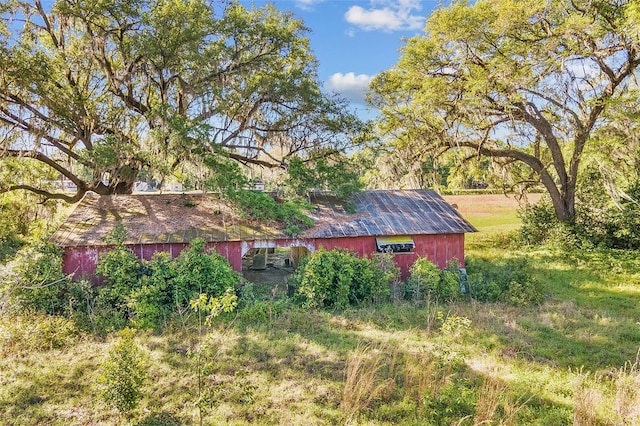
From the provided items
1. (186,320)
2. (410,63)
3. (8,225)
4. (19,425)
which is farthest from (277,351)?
(8,225)

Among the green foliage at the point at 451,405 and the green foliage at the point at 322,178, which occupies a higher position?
the green foliage at the point at 322,178

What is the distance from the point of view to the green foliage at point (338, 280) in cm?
1073

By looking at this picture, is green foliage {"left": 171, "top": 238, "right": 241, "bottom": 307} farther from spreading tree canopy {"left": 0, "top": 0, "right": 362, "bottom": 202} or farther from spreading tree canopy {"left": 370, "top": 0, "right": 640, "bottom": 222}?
spreading tree canopy {"left": 370, "top": 0, "right": 640, "bottom": 222}

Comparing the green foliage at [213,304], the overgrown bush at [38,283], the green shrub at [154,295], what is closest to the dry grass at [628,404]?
the green foliage at [213,304]

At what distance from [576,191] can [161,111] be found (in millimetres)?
18635

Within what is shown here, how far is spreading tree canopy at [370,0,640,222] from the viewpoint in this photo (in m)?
13.5

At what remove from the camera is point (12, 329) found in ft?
27.2

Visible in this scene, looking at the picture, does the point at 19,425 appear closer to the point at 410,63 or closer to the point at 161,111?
the point at 161,111

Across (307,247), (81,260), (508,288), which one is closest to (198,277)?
(307,247)

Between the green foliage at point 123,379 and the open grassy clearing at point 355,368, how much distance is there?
26 cm

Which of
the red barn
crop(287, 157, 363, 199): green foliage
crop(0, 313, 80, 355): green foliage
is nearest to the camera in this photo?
crop(0, 313, 80, 355): green foliage

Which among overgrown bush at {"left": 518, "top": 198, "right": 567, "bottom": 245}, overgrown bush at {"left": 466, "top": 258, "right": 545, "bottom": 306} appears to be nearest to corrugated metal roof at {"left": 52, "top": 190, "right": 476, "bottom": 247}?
overgrown bush at {"left": 466, "top": 258, "right": 545, "bottom": 306}

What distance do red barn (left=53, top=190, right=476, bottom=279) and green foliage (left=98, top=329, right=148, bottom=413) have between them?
215 inches

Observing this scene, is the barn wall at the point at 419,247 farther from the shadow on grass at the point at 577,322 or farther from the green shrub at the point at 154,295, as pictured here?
the green shrub at the point at 154,295
